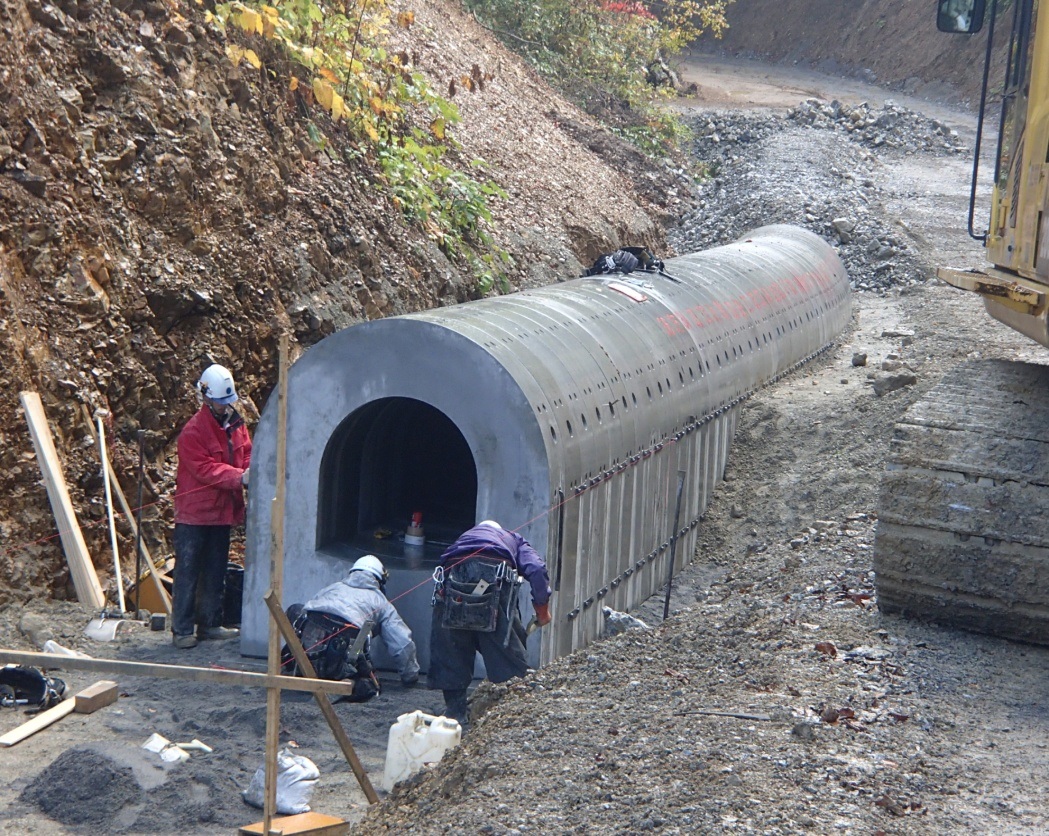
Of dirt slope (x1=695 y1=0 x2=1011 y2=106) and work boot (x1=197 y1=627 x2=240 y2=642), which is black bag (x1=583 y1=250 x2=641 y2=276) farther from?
dirt slope (x1=695 y1=0 x2=1011 y2=106)

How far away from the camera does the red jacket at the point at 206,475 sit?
25.6ft

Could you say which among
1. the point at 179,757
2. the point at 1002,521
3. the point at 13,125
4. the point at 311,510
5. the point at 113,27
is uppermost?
the point at 113,27

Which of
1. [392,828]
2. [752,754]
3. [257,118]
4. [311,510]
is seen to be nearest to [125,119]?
[257,118]

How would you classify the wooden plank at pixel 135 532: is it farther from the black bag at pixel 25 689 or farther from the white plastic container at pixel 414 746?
the white plastic container at pixel 414 746

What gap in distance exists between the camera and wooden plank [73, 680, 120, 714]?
22.0ft

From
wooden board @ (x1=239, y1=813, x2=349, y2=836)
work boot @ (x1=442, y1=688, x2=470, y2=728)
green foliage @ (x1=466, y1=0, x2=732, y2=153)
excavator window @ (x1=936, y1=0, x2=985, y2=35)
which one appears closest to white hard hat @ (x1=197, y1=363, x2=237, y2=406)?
work boot @ (x1=442, y1=688, x2=470, y2=728)

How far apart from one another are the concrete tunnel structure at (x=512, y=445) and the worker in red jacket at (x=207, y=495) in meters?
0.20

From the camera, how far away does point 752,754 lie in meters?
4.48

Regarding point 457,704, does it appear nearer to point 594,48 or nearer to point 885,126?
point 594,48

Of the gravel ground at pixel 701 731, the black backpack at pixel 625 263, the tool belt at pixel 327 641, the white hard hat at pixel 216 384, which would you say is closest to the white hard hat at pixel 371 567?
the tool belt at pixel 327 641

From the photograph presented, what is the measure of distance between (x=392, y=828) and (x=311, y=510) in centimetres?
324

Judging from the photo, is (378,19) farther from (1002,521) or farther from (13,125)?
(1002,521)

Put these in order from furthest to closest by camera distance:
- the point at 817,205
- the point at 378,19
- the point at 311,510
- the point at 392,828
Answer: the point at 817,205
the point at 378,19
the point at 311,510
the point at 392,828

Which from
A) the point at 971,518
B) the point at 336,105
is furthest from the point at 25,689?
the point at 336,105
